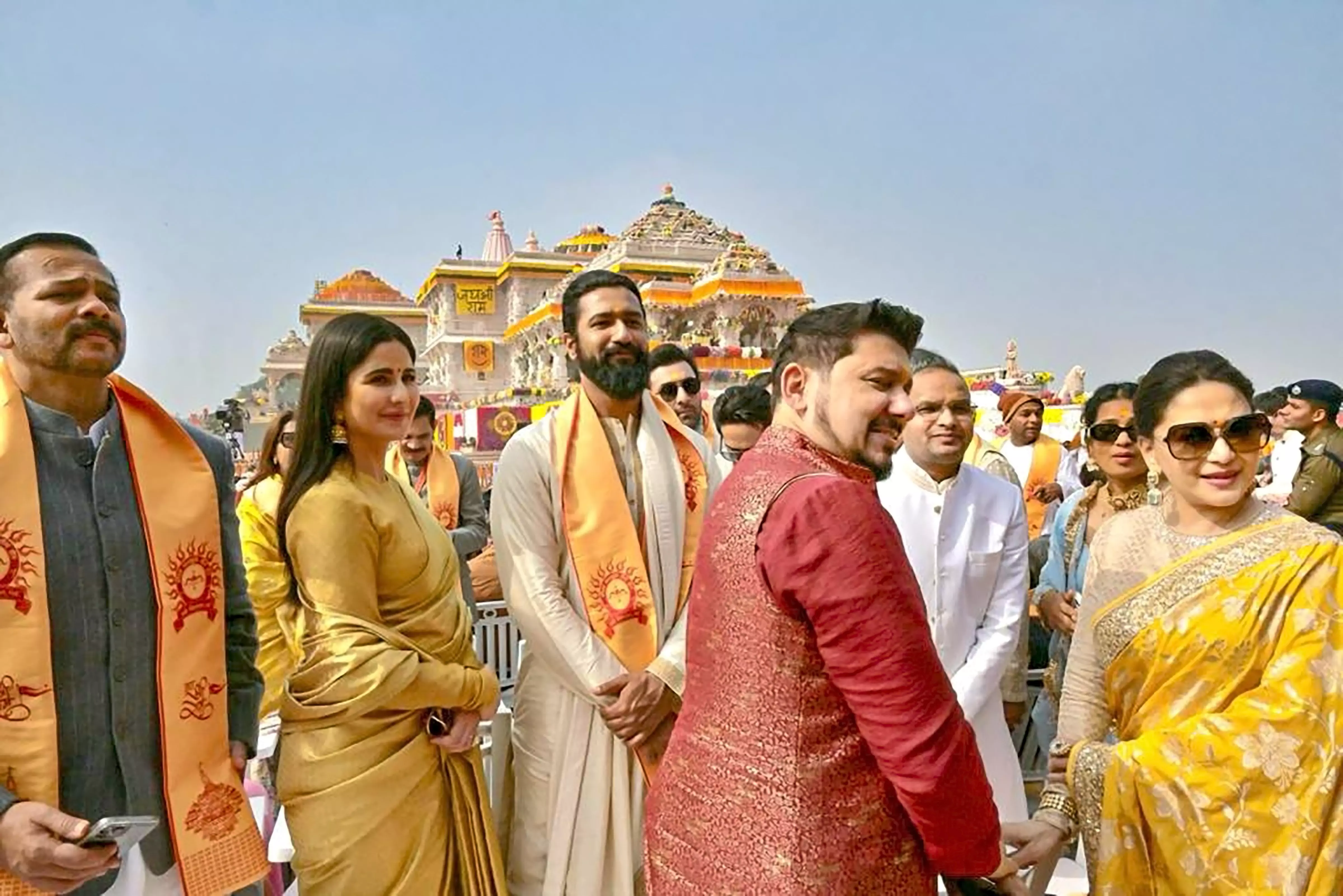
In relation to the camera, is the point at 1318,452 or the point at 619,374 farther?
the point at 1318,452

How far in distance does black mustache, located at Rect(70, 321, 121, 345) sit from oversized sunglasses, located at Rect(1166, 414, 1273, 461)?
7.24ft

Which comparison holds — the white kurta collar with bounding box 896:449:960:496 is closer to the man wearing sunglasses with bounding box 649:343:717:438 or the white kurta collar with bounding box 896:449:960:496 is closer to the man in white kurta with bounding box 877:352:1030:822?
the man in white kurta with bounding box 877:352:1030:822

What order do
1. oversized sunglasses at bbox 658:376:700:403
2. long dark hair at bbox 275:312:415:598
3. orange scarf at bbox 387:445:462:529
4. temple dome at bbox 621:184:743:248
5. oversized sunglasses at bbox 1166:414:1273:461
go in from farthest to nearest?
temple dome at bbox 621:184:743:248, orange scarf at bbox 387:445:462:529, oversized sunglasses at bbox 658:376:700:403, long dark hair at bbox 275:312:415:598, oversized sunglasses at bbox 1166:414:1273:461

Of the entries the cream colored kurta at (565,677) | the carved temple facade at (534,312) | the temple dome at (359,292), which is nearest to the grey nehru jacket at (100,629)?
the cream colored kurta at (565,677)

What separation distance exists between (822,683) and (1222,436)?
1.08 meters

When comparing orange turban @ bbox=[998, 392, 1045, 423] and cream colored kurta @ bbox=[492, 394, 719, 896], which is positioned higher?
orange turban @ bbox=[998, 392, 1045, 423]

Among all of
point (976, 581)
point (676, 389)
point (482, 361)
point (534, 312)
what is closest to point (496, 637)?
point (676, 389)

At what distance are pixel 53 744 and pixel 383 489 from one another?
2.88 feet

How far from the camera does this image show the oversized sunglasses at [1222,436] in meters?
1.66

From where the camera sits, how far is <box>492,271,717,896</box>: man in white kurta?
2.21m

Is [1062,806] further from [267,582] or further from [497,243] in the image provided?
[497,243]

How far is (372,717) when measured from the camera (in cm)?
200

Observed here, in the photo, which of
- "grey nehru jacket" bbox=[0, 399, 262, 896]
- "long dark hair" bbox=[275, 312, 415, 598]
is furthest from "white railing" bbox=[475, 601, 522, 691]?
"grey nehru jacket" bbox=[0, 399, 262, 896]

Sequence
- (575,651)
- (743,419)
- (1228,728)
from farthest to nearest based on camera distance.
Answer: (743,419), (575,651), (1228,728)
